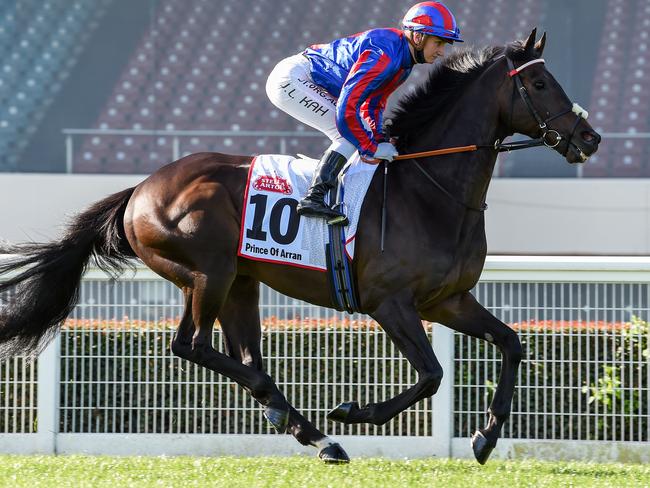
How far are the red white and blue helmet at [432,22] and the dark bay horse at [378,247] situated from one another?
0.70 feet

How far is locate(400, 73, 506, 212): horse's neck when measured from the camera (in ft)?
12.8

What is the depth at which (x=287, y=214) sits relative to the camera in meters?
4.00

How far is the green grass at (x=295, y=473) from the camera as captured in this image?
12.1ft

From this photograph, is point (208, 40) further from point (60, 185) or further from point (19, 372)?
point (19, 372)

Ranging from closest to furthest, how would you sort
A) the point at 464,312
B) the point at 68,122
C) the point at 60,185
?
the point at 464,312 → the point at 60,185 → the point at 68,122

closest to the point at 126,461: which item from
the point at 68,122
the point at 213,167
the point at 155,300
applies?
the point at 155,300

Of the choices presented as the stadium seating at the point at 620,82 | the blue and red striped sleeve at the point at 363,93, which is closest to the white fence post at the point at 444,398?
the blue and red striped sleeve at the point at 363,93

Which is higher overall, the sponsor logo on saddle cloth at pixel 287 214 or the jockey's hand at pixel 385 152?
the jockey's hand at pixel 385 152

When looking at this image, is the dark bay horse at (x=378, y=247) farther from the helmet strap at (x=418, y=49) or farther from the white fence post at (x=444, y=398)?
the white fence post at (x=444, y=398)

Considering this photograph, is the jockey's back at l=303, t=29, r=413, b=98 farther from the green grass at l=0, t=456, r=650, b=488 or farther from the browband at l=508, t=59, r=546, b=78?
the green grass at l=0, t=456, r=650, b=488

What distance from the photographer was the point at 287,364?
4906 mm

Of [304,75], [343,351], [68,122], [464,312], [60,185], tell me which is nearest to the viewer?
[464,312]

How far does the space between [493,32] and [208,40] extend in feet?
10.8

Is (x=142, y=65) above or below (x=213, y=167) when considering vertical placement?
above
